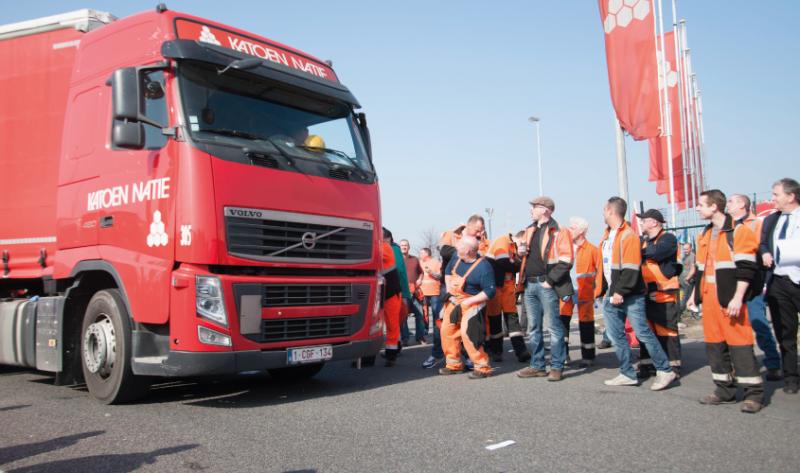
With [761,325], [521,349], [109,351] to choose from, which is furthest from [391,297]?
[761,325]

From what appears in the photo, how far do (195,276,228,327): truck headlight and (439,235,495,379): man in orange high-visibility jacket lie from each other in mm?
3069

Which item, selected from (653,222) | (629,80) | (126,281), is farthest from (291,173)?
(629,80)

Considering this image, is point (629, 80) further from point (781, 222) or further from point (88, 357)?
point (88, 357)

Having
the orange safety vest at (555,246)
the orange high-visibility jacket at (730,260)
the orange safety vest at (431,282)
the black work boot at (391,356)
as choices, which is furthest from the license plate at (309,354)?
the orange high-visibility jacket at (730,260)

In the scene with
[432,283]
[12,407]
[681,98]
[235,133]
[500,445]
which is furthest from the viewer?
[681,98]

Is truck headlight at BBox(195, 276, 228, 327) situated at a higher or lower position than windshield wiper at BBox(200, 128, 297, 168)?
lower

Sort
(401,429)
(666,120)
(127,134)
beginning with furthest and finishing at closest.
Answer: (666,120), (127,134), (401,429)

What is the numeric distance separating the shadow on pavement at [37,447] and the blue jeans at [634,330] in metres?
4.89

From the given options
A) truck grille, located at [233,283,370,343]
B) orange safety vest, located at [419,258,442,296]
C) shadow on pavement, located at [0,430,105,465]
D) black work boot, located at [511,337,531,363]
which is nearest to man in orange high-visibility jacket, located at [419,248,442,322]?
orange safety vest, located at [419,258,442,296]

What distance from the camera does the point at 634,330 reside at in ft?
22.1

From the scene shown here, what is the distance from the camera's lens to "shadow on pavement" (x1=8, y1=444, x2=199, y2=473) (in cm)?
403

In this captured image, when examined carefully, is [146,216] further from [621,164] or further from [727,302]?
[621,164]

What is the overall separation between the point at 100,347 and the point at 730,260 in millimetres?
5691

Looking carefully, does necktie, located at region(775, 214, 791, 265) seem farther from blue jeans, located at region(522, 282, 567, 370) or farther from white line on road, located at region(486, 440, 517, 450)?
white line on road, located at region(486, 440, 517, 450)
